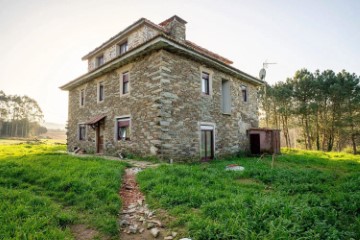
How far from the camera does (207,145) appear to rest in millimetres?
11180

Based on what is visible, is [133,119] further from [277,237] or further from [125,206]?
[277,237]

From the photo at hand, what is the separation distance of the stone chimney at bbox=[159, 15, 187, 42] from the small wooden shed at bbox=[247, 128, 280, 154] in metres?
7.81

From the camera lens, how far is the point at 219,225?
321cm

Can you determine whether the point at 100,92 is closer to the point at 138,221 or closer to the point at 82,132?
the point at 82,132

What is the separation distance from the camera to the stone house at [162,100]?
30.5 feet

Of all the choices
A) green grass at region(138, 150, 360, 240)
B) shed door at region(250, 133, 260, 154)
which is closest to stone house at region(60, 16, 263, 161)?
shed door at region(250, 133, 260, 154)

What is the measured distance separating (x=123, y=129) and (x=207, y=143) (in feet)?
15.3

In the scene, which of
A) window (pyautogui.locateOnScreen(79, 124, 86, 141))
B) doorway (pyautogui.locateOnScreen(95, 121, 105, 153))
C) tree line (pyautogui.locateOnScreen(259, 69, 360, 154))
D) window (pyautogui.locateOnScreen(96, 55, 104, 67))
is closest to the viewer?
doorway (pyautogui.locateOnScreen(95, 121, 105, 153))

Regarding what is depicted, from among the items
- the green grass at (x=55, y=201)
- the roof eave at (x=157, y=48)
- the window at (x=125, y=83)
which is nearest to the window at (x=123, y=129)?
the window at (x=125, y=83)

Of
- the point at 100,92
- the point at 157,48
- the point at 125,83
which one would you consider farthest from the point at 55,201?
the point at 100,92

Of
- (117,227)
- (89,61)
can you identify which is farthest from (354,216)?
(89,61)

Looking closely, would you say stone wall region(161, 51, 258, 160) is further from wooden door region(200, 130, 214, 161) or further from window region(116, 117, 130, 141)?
window region(116, 117, 130, 141)

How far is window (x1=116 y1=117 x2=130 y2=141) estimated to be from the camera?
10.9 m

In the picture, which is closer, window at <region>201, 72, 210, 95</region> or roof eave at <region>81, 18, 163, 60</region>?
window at <region>201, 72, 210, 95</region>
